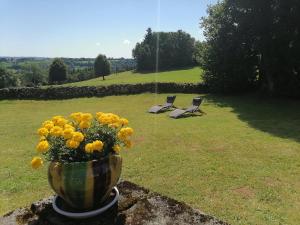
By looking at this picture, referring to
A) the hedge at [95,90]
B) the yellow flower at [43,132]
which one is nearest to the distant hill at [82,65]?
the hedge at [95,90]

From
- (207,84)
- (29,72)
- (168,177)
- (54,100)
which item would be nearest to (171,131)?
(168,177)

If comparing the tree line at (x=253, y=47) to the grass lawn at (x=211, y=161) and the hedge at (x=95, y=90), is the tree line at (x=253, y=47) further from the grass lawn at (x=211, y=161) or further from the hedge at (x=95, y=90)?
the grass lawn at (x=211, y=161)

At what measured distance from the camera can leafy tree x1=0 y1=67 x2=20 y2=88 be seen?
188ft

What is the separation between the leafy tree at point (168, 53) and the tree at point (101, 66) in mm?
5675

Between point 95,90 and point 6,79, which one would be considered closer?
point 95,90

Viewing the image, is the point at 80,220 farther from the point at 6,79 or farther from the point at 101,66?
the point at 6,79

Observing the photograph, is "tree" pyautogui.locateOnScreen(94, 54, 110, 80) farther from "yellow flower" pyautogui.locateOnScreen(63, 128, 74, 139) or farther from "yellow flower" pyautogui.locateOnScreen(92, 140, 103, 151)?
"yellow flower" pyautogui.locateOnScreen(92, 140, 103, 151)

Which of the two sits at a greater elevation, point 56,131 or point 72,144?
point 56,131

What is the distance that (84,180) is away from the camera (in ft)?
13.3

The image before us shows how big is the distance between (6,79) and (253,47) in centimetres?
5331

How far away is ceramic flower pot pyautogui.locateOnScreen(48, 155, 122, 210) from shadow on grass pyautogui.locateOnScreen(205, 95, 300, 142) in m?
10.5

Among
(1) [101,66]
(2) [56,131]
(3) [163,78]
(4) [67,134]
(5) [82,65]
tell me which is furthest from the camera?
(5) [82,65]

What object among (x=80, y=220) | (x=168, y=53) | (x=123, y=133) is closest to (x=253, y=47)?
(x=123, y=133)

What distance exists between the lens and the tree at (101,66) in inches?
2399
